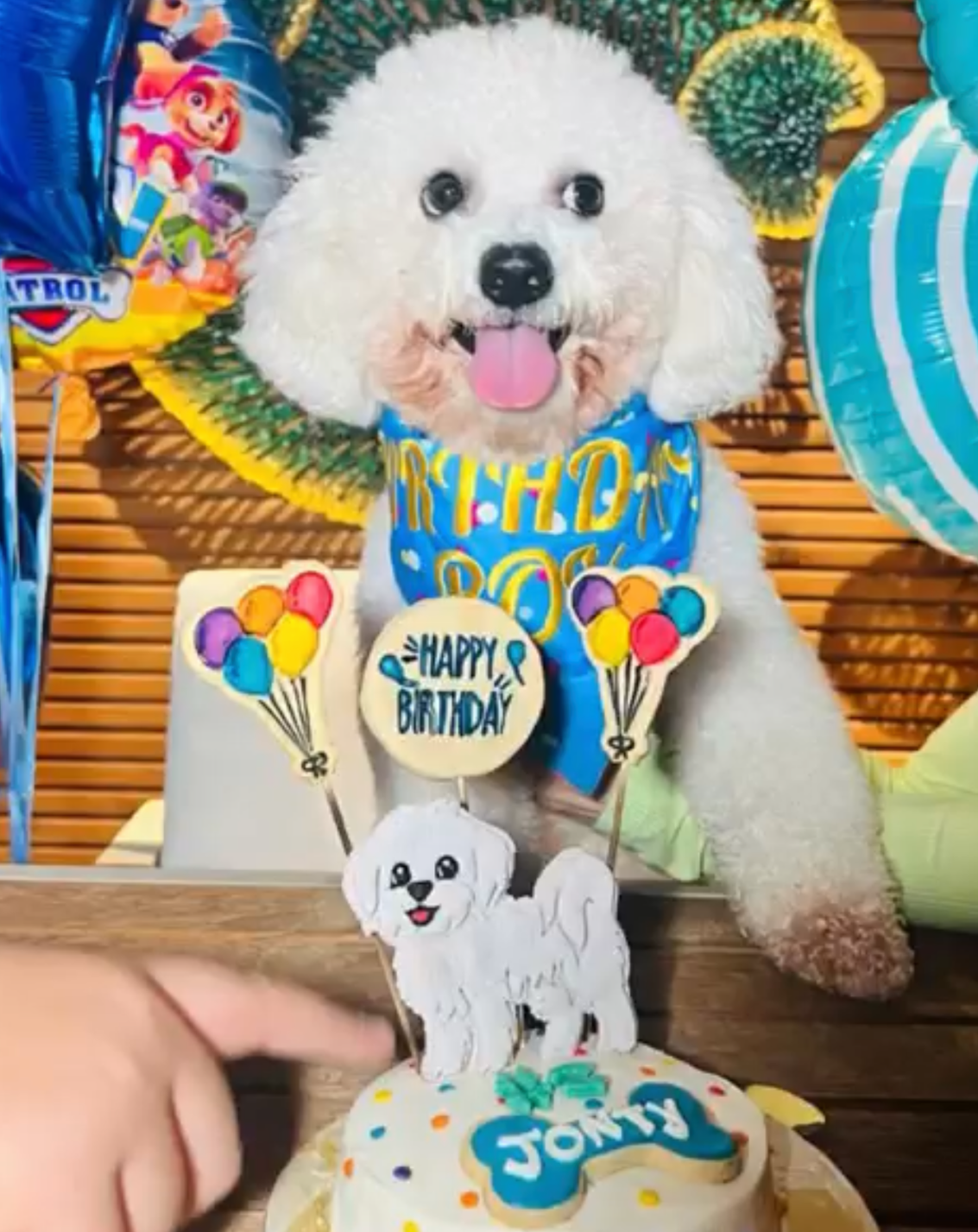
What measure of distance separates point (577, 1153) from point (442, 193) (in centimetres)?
73

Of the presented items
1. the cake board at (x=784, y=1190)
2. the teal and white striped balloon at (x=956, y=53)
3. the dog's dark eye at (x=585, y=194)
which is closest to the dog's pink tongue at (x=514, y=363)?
the dog's dark eye at (x=585, y=194)

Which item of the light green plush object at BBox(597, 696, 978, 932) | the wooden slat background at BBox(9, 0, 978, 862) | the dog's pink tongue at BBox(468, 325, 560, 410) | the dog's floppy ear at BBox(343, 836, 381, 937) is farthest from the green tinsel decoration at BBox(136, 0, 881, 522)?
the dog's floppy ear at BBox(343, 836, 381, 937)

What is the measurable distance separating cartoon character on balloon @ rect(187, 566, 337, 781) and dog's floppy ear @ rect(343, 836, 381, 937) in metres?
0.09

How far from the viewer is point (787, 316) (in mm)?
1464

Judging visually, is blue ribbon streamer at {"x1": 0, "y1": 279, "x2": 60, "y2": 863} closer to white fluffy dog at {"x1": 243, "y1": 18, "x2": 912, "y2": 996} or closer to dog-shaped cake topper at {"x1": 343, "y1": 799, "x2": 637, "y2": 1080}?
white fluffy dog at {"x1": 243, "y1": 18, "x2": 912, "y2": 996}

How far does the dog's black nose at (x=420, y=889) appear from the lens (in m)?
0.77

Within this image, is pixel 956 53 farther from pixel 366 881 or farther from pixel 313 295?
pixel 366 881

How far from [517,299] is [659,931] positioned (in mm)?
450

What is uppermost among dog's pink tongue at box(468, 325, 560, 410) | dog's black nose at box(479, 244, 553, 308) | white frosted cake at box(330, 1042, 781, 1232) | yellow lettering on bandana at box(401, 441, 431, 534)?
dog's black nose at box(479, 244, 553, 308)

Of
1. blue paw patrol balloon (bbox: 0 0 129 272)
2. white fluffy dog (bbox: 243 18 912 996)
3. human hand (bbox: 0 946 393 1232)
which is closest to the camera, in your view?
human hand (bbox: 0 946 393 1232)

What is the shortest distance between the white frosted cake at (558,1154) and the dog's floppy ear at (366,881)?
0.30ft

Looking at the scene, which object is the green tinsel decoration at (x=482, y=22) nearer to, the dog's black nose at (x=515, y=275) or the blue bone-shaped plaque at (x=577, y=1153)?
the dog's black nose at (x=515, y=275)

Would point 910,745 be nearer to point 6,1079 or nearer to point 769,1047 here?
point 769,1047

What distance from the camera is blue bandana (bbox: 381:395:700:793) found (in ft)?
3.96
